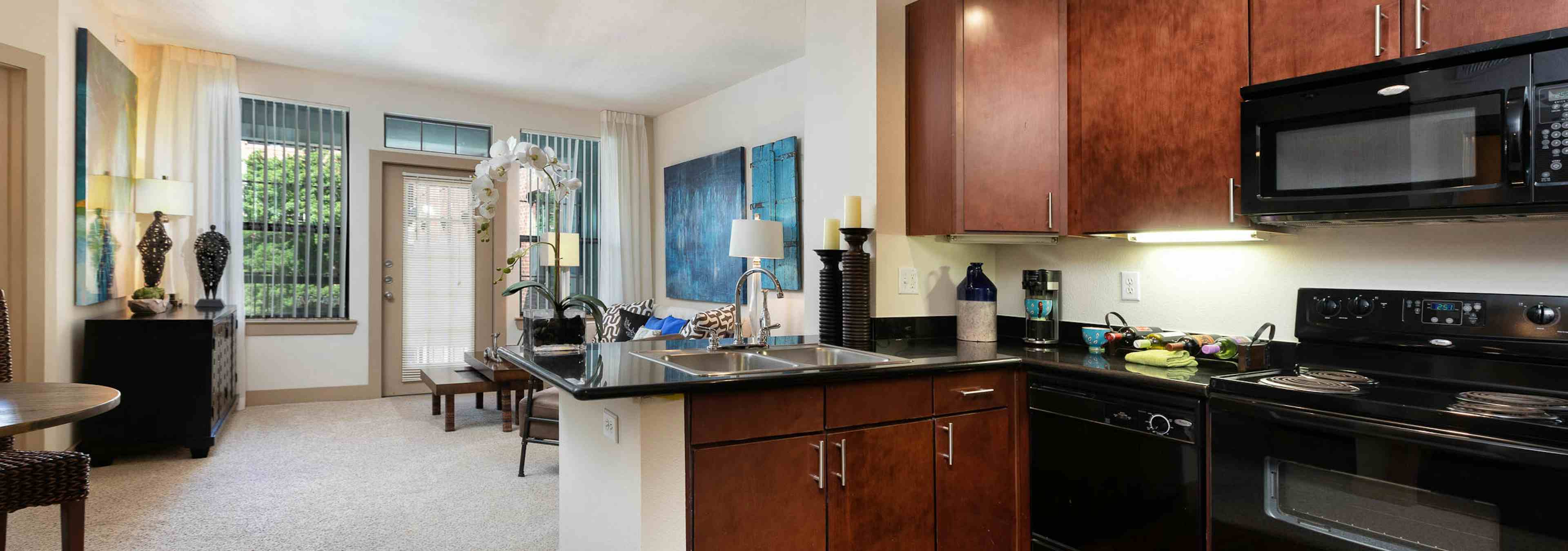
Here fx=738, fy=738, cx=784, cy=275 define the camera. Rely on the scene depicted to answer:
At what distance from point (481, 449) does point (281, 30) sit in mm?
2933

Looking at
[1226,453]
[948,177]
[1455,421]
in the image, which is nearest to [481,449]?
[948,177]

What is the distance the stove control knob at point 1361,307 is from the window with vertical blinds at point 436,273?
572 cm

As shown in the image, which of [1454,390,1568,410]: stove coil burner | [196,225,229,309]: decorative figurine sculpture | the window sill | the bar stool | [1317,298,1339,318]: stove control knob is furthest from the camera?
the window sill

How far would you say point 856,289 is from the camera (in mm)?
2609

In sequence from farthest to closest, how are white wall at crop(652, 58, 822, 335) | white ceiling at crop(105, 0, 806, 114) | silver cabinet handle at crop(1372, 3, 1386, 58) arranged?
white wall at crop(652, 58, 822, 335)
white ceiling at crop(105, 0, 806, 114)
silver cabinet handle at crop(1372, 3, 1386, 58)

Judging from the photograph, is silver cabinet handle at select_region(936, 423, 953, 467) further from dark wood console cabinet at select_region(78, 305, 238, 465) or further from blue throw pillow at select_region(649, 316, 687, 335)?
dark wood console cabinet at select_region(78, 305, 238, 465)

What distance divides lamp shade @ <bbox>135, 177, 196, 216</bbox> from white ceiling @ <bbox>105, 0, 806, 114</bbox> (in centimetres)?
99

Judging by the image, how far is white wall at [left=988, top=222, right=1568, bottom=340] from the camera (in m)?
1.78

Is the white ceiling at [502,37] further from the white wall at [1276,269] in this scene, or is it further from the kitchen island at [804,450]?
the kitchen island at [804,450]

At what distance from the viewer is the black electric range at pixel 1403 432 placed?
4.52 feet

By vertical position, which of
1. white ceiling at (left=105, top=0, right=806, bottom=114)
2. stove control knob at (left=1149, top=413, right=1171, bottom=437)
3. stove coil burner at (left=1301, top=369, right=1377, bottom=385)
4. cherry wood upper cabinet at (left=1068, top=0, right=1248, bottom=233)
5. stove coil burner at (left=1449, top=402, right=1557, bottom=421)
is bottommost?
stove control knob at (left=1149, top=413, right=1171, bottom=437)

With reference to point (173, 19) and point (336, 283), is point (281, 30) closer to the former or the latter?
point (173, 19)

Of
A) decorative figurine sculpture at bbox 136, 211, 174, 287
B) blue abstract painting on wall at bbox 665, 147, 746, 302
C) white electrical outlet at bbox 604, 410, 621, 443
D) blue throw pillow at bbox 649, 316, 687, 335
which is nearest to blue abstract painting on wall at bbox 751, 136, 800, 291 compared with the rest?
blue abstract painting on wall at bbox 665, 147, 746, 302

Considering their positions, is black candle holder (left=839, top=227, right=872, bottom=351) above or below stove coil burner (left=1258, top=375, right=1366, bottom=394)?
above
